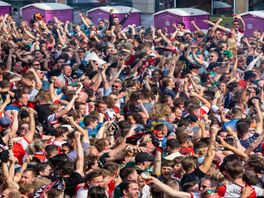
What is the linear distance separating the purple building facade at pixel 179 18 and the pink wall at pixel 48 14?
162 inches

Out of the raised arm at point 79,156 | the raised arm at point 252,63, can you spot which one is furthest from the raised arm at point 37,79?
the raised arm at point 79,156

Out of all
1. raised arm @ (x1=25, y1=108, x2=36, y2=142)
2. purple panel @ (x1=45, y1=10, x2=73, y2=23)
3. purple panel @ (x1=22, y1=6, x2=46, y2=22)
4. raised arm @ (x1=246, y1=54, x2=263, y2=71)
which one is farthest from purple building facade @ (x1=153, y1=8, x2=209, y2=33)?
raised arm @ (x1=25, y1=108, x2=36, y2=142)

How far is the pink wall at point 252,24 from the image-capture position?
80.2 ft

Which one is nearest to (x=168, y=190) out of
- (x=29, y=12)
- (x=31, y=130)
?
(x=31, y=130)

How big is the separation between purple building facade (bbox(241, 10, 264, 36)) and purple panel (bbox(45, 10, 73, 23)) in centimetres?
762

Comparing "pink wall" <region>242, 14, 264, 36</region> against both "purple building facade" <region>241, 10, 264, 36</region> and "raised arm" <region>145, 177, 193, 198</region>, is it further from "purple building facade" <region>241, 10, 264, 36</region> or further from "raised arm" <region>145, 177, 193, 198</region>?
"raised arm" <region>145, 177, 193, 198</region>

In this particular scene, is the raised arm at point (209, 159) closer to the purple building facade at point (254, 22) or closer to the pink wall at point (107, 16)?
the purple building facade at point (254, 22)

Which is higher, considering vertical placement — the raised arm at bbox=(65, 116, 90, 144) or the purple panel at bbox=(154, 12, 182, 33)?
the raised arm at bbox=(65, 116, 90, 144)

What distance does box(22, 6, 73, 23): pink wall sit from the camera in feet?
97.1

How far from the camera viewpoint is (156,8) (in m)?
32.0

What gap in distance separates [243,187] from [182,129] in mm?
2942

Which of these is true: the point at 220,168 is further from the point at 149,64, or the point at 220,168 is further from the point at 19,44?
the point at 19,44

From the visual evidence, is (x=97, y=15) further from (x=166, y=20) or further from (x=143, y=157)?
(x=143, y=157)

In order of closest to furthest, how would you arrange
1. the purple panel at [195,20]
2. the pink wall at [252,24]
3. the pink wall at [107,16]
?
the pink wall at [252,24] → the purple panel at [195,20] → the pink wall at [107,16]
